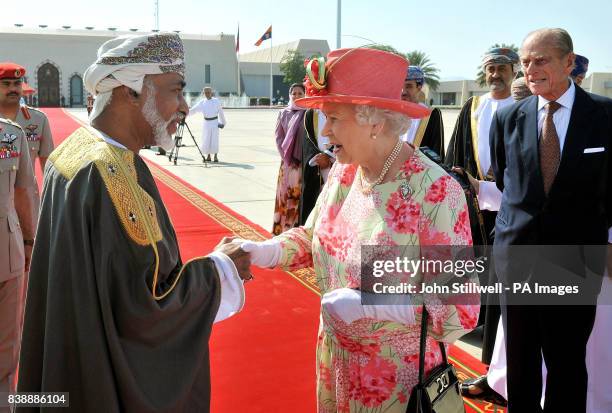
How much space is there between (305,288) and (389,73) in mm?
3559

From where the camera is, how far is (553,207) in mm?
2758

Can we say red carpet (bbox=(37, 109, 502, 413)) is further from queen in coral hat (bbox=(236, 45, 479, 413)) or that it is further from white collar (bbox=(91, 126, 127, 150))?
white collar (bbox=(91, 126, 127, 150))

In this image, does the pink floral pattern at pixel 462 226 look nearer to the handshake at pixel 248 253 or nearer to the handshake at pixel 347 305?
the handshake at pixel 347 305

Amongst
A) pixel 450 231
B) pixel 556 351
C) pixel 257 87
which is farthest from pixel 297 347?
pixel 257 87

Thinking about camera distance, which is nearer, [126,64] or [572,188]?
[126,64]

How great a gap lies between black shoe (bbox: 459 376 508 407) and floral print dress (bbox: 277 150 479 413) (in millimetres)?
1631

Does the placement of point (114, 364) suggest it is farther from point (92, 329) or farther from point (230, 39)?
point (230, 39)

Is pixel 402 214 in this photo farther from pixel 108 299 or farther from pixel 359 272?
pixel 108 299

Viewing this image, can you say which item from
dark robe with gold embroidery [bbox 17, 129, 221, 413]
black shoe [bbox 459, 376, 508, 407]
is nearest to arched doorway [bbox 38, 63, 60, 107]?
black shoe [bbox 459, 376, 508, 407]

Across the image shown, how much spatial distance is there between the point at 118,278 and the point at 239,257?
559 mm

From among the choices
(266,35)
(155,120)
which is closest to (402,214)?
(155,120)

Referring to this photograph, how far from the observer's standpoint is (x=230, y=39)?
66.5 m

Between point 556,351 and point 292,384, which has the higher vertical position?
point 556,351

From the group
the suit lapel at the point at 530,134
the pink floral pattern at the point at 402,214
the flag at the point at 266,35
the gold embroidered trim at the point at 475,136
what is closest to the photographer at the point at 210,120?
the gold embroidered trim at the point at 475,136
